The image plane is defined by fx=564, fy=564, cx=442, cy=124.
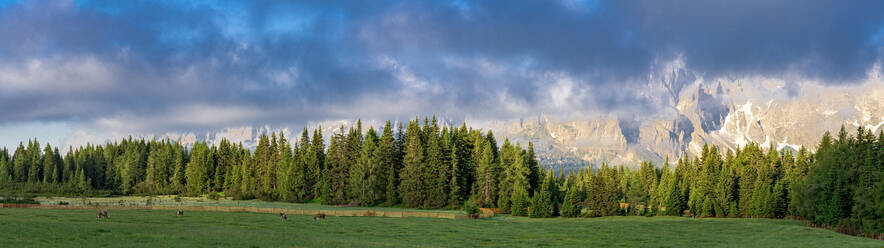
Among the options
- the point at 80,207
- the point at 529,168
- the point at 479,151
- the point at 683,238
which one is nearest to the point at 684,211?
the point at 529,168

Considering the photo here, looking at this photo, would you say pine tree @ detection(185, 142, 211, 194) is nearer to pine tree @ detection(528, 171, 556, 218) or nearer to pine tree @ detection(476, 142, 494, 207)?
pine tree @ detection(476, 142, 494, 207)

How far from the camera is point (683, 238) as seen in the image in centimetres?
5884

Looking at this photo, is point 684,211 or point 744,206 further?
point 684,211

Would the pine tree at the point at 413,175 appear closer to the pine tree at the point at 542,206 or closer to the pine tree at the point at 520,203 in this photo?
the pine tree at the point at 520,203

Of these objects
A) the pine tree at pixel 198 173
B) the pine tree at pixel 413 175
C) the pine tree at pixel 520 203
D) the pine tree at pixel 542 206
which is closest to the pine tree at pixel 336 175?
the pine tree at pixel 413 175

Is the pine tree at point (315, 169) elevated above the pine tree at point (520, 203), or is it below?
above

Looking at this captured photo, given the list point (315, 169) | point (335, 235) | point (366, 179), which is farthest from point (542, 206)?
point (315, 169)

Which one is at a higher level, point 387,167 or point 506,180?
point 387,167

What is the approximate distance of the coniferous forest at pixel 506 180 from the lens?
8481 centimetres

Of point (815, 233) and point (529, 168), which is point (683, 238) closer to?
point (815, 233)

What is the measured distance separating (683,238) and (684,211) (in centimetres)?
7367

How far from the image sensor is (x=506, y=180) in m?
120

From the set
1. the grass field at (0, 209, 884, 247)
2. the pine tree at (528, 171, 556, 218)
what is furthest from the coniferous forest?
the grass field at (0, 209, 884, 247)

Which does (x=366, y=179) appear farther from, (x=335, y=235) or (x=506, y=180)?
(x=335, y=235)
